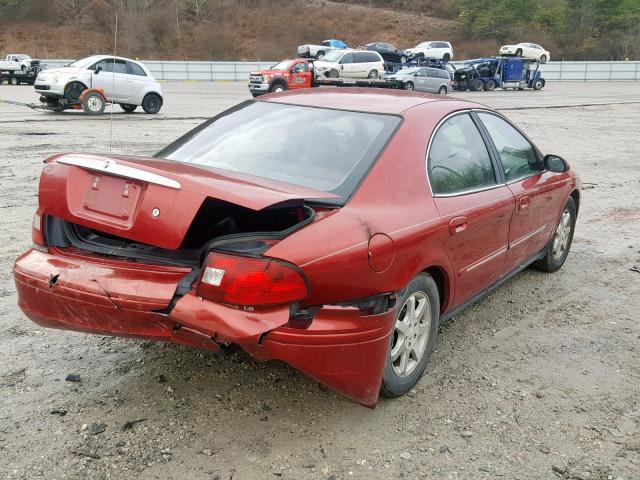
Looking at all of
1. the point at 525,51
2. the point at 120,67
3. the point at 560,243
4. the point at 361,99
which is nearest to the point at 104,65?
the point at 120,67

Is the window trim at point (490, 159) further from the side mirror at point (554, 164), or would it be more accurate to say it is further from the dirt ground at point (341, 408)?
the dirt ground at point (341, 408)

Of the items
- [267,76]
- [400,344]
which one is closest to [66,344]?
[400,344]

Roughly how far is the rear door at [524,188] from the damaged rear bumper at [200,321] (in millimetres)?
1802

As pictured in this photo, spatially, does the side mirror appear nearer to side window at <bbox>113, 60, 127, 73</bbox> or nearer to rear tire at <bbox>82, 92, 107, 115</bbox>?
rear tire at <bbox>82, 92, 107, 115</bbox>

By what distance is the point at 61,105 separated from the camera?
57.3ft

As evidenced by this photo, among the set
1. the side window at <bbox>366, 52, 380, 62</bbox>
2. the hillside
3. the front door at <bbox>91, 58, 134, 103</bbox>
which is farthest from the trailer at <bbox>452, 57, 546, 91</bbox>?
the hillside

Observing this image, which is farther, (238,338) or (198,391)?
(198,391)

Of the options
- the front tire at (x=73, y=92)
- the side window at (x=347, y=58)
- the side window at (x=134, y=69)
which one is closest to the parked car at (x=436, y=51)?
the side window at (x=347, y=58)

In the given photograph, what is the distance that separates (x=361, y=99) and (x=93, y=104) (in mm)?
15343

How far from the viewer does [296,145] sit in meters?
3.62

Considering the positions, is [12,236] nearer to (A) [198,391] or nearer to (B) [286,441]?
(A) [198,391]

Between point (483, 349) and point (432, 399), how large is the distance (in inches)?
30.2

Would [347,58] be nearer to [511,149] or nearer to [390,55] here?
[390,55]

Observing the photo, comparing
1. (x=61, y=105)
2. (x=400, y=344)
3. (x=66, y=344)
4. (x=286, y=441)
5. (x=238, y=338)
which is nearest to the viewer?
(x=238, y=338)
